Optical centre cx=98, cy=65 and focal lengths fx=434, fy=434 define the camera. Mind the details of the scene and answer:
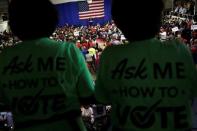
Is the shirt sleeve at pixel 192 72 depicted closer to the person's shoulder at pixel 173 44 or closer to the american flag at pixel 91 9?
the person's shoulder at pixel 173 44

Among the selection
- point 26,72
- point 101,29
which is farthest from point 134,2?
point 101,29

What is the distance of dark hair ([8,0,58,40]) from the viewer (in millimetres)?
1849

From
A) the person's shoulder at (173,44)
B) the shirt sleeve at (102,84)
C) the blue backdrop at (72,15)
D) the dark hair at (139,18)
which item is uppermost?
the dark hair at (139,18)

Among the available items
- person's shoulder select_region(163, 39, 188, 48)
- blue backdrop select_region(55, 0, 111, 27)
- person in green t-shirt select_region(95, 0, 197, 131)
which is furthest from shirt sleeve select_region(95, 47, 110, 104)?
blue backdrop select_region(55, 0, 111, 27)

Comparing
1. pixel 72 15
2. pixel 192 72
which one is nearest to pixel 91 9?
pixel 72 15

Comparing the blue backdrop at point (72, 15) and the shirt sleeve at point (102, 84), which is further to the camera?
the blue backdrop at point (72, 15)

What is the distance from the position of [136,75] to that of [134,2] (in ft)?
0.96

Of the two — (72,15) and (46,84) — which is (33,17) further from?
(72,15)

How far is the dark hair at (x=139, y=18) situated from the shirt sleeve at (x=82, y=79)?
0.22 m

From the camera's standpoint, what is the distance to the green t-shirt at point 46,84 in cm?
176

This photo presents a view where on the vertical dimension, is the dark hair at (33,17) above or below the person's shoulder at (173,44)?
above

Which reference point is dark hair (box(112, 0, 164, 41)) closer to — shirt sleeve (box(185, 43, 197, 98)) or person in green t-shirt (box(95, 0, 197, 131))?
person in green t-shirt (box(95, 0, 197, 131))

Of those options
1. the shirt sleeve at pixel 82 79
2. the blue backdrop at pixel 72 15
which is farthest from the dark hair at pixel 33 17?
the blue backdrop at pixel 72 15

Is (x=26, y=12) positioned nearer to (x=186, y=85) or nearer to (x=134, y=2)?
(x=134, y=2)
